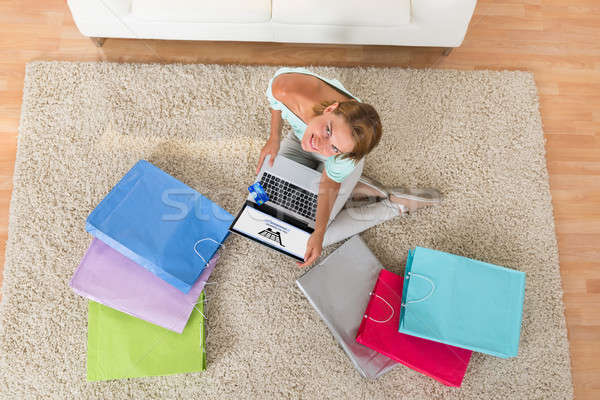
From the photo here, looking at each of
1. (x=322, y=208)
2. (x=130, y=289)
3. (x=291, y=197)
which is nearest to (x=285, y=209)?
(x=291, y=197)

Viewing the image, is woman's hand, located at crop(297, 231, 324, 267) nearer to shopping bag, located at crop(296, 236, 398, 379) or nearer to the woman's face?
shopping bag, located at crop(296, 236, 398, 379)

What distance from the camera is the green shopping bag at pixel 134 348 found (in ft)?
4.31

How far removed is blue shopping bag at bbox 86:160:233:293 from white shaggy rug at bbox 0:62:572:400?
14cm

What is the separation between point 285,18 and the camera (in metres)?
1.40

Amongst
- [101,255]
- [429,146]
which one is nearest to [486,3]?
[429,146]

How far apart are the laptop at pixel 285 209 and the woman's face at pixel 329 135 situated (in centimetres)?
31

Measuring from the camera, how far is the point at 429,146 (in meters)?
1.60

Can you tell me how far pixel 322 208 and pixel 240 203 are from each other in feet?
1.47

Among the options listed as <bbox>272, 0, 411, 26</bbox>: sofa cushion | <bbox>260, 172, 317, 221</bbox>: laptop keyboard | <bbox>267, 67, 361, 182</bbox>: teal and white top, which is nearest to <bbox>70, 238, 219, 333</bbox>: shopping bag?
<bbox>260, 172, 317, 221</bbox>: laptop keyboard

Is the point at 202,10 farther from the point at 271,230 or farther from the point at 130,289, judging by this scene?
the point at 130,289

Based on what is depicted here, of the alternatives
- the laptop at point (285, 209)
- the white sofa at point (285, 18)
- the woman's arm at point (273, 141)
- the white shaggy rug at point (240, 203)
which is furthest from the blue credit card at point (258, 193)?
the white sofa at point (285, 18)

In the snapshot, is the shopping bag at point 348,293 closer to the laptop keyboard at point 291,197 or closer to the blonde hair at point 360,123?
the laptop keyboard at point 291,197

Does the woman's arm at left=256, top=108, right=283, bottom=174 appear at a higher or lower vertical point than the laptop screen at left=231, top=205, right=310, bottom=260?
higher

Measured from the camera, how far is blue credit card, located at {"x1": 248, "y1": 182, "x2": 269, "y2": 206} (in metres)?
1.24
